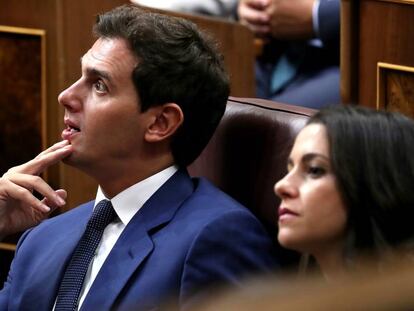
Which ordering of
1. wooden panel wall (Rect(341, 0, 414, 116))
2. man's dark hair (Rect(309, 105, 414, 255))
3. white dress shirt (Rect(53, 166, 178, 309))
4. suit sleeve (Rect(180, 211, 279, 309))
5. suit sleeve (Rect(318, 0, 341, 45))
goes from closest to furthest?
man's dark hair (Rect(309, 105, 414, 255)) < suit sleeve (Rect(180, 211, 279, 309)) < white dress shirt (Rect(53, 166, 178, 309)) < wooden panel wall (Rect(341, 0, 414, 116)) < suit sleeve (Rect(318, 0, 341, 45))

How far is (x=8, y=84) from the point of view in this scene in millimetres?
1444

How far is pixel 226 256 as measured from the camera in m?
0.81

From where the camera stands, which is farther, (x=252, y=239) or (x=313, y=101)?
(x=313, y=101)

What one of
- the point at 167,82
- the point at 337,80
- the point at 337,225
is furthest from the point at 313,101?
the point at 337,225

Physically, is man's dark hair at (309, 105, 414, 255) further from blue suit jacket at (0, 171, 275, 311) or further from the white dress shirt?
the white dress shirt

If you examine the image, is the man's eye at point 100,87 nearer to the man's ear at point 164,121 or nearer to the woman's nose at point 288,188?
the man's ear at point 164,121

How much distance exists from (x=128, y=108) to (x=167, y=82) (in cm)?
5

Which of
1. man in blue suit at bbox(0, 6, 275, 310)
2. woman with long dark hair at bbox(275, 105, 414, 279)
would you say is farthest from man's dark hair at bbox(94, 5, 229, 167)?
woman with long dark hair at bbox(275, 105, 414, 279)

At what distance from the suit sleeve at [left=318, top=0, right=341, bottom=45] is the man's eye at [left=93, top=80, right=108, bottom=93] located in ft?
2.24

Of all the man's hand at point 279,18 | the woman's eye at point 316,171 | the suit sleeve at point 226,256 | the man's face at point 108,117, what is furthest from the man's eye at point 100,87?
the man's hand at point 279,18

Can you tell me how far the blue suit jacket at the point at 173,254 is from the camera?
0.81 meters

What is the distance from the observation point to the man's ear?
92 centimetres

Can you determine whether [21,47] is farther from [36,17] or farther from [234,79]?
[234,79]

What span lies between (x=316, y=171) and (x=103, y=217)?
12.4 inches
